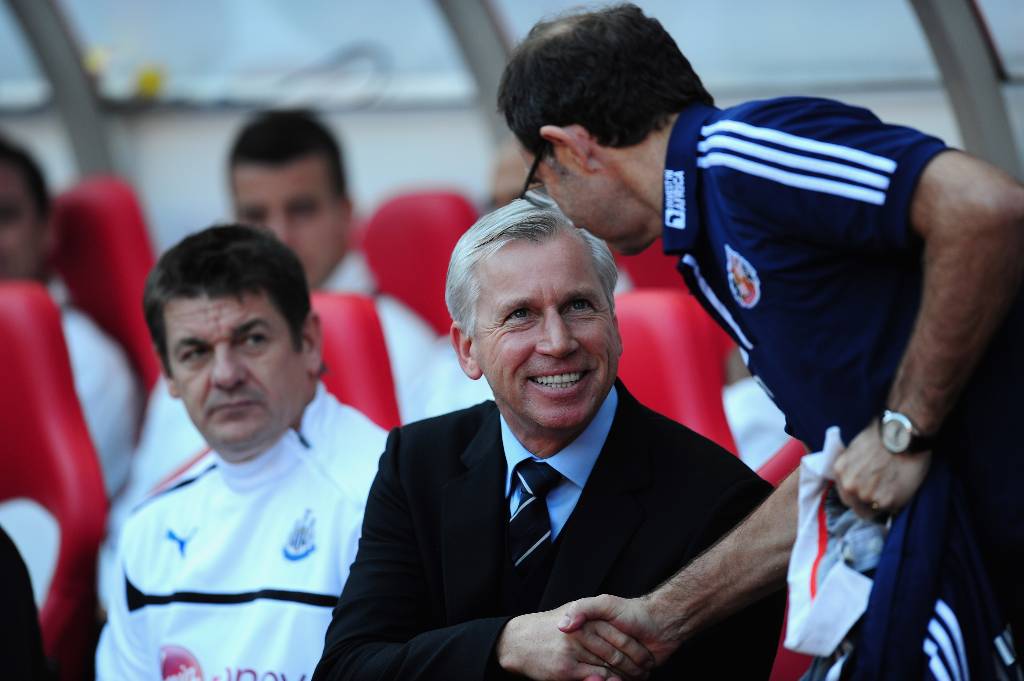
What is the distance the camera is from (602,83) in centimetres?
182

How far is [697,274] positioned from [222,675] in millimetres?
1164

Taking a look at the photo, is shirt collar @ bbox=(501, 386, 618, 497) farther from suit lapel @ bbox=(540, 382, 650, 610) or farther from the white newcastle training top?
the white newcastle training top

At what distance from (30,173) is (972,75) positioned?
9.67 ft

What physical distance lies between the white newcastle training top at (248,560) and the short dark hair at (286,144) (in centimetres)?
166

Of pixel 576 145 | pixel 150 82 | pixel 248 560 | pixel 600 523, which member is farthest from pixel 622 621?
pixel 150 82

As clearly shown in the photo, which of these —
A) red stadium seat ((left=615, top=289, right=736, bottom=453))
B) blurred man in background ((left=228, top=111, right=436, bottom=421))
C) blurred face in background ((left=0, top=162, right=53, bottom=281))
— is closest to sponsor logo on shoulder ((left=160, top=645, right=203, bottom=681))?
red stadium seat ((left=615, top=289, right=736, bottom=453))

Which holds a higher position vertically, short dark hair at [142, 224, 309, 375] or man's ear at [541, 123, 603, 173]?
short dark hair at [142, 224, 309, 375]

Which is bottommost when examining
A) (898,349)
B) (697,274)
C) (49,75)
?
(898,349)

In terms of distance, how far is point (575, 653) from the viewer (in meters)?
1.87

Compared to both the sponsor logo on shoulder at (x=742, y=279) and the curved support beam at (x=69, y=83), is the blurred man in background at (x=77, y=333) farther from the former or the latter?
the sponsor logo on shoulder at (x=742, y=279)

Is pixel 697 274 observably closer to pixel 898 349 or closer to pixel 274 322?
pixel 898 349

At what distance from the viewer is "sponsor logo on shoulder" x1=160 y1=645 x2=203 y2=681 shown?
7.98 ft

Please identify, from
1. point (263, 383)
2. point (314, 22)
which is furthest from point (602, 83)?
point (314, 22)

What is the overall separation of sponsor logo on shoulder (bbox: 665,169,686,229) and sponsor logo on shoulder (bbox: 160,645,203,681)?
49.2 inches
